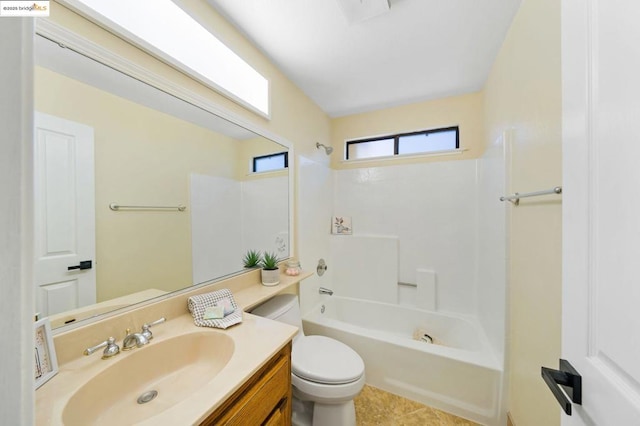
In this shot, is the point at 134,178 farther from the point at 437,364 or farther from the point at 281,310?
the point at 437,364

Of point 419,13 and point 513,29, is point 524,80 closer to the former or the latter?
point 513,29

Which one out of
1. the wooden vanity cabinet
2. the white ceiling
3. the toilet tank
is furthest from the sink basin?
the white ceiling

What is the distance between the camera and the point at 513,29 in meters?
1.32

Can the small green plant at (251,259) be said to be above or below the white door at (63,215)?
below

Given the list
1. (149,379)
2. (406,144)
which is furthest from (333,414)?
(406,144)

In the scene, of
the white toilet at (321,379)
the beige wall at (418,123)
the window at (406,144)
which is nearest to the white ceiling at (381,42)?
the beige wall at (418,123)

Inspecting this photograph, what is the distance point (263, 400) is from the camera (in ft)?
2.63

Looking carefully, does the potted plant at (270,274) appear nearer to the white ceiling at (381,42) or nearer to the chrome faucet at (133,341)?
the chrome faucet at (133,341)

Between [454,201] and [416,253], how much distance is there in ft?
2.12

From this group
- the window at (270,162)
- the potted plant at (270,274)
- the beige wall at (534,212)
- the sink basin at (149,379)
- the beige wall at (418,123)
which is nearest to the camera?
the sink basin at (149,379)

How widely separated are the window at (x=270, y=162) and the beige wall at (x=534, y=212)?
5.12 feet

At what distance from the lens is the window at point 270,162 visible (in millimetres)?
1622

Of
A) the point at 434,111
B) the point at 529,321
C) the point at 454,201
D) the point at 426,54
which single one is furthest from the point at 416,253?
the point at 426,54

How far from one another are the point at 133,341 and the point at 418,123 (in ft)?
8.90
